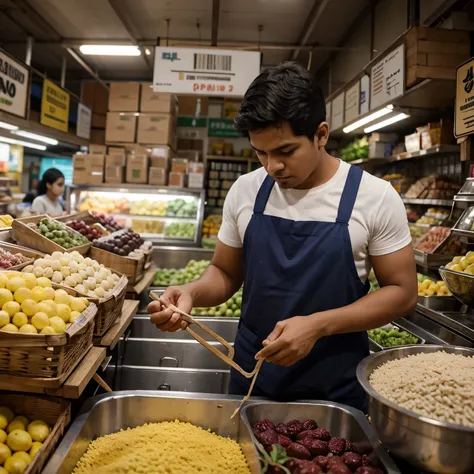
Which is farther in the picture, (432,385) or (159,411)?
(159,411)

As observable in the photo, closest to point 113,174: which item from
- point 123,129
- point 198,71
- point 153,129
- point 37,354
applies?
point 123,129

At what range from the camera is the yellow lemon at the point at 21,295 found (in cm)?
180

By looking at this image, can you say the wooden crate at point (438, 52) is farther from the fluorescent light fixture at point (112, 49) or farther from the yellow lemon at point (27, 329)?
the fluorescent light fixture at point (112, 49)

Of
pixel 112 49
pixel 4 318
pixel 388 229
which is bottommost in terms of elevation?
pixel 4 318

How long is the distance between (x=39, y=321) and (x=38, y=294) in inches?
8.2

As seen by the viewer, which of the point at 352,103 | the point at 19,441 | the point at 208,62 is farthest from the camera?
the point at 352,103

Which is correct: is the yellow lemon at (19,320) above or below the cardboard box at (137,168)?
below

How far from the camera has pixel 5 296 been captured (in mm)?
1754

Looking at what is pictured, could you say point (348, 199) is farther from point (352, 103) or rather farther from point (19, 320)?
point (352, 103)

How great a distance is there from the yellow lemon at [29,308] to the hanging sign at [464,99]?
3.35 metres

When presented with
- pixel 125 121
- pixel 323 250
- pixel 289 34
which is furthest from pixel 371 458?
pixel 289 34

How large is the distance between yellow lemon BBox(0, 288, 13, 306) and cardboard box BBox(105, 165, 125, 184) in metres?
5.30

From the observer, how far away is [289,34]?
8.43m

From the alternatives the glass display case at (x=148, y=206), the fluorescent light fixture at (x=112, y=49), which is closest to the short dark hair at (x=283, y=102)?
the glass display case at (x=148, y=206)
